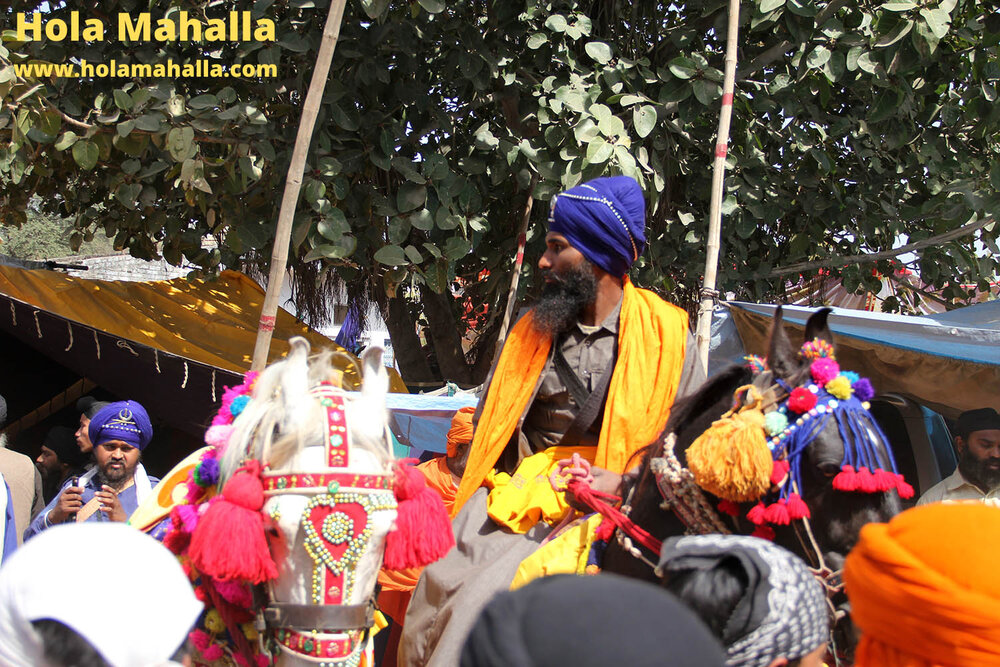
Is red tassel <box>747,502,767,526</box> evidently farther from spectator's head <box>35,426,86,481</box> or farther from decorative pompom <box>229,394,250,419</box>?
spectator's head <box>35,426,86,481</box>

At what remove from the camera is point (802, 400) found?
219 cm

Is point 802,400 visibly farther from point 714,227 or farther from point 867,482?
point 714,227

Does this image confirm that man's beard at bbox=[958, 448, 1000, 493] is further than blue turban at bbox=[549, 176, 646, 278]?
Yes

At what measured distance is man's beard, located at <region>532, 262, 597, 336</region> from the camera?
3.40 metres

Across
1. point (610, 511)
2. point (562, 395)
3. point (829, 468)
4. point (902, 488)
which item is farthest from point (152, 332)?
point (902, 488)

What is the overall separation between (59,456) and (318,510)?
4218 mm

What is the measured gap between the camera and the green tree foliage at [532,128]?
207 inches

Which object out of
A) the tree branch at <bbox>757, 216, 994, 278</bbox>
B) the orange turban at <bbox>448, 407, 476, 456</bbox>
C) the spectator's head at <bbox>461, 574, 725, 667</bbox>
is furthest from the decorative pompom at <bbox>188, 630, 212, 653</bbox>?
the tree branch at <bbox>757, 216, 994, 278</bbox>

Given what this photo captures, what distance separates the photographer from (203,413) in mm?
6184

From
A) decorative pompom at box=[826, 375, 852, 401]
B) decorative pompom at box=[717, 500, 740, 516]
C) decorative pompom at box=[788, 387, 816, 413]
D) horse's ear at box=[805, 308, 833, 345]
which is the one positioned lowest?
decorative pompom at box=[717, 500, 740, 516]

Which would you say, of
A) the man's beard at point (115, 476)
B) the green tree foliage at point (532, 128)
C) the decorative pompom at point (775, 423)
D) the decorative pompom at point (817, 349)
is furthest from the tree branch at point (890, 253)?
the man's beard at point (115, 476)

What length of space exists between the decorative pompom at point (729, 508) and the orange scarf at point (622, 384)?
0.75m

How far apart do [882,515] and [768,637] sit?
699mm

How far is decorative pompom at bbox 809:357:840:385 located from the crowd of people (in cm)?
58
